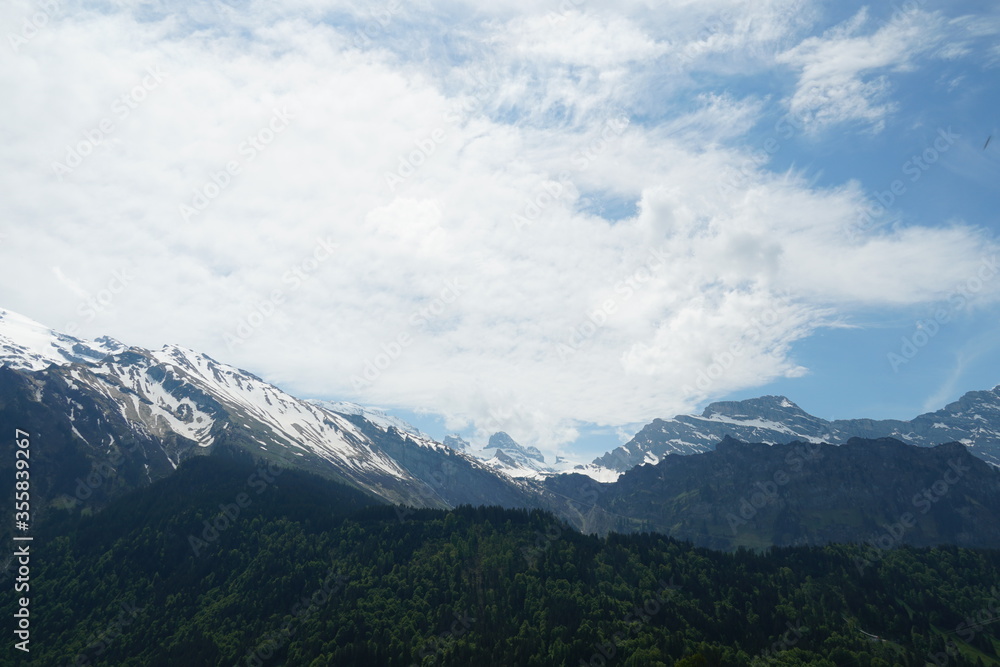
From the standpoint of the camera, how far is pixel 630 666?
655 ft

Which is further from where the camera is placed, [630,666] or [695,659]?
[630,666]

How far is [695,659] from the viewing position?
570 feet

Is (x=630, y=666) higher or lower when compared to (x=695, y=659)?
lower

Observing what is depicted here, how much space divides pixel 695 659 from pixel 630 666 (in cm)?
3336
